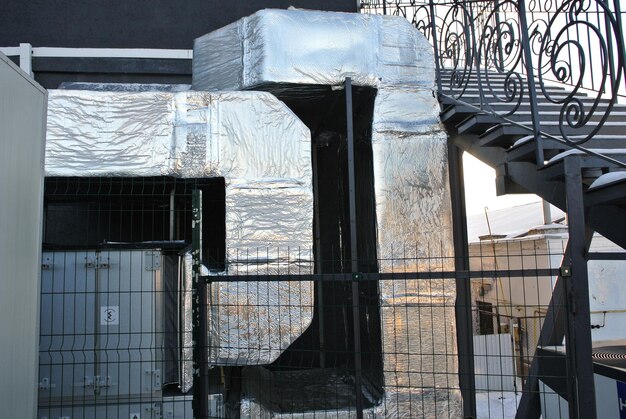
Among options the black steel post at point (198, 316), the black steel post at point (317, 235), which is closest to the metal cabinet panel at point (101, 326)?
the black steel post at point (198, 316)

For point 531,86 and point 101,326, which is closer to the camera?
point 531,86

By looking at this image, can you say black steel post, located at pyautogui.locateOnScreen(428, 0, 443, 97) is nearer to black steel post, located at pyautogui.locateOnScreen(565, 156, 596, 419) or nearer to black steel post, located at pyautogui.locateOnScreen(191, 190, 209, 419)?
black steel post, located at pyautogui.locateOnScreen(565, 156, 596, 419)

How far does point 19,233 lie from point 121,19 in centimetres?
490

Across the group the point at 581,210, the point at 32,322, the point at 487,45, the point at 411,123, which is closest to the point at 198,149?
the point at 411,123

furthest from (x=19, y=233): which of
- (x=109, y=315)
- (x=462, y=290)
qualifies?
(x=462, y=290)

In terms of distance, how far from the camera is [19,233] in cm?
278

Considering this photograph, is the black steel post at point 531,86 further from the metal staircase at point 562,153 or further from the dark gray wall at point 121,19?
the dark gray wall at point 121,19

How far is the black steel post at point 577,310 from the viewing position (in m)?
3.23

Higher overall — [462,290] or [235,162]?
[235,162]

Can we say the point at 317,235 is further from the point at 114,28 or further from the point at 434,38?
the point at 114,28

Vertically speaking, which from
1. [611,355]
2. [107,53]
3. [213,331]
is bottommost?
[611,355]

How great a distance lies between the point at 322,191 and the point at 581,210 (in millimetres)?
3609

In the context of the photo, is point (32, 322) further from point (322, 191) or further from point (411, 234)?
point (322, 191)

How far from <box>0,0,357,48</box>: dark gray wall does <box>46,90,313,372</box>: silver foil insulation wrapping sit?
102 inches
